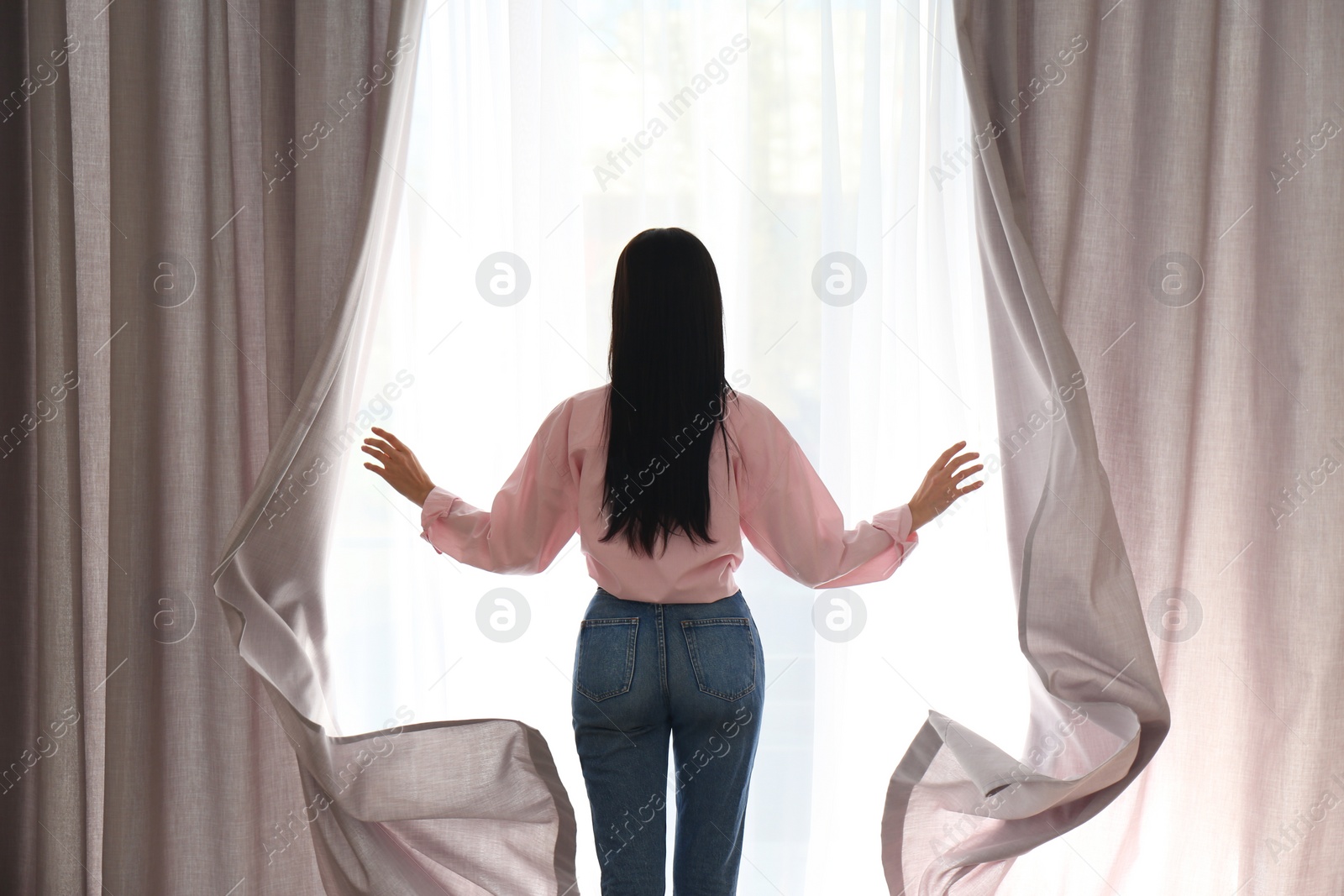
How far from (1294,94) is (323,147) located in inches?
75.9

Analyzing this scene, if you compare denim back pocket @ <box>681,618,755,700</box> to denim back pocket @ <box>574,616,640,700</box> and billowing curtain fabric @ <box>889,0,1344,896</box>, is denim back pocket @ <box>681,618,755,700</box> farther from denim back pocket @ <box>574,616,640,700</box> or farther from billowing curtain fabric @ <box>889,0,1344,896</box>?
billowing curtain fabric @ <box>889,0,1344,896</box>

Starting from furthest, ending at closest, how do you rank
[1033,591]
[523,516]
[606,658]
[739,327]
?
[739,327] < [1033,591] < [523,516] < [606,658]

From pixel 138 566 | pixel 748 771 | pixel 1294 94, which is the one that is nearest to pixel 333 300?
pixel 138 566

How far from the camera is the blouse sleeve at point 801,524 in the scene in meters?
1.52

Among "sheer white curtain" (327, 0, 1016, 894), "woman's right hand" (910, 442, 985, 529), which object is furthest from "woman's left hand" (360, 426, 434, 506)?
"woman's right hand" (910, 442, 985, 529)

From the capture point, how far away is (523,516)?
1551 millimetres

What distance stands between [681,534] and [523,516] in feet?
0.94

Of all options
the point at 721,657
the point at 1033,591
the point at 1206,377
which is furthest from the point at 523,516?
the point at 1206,377

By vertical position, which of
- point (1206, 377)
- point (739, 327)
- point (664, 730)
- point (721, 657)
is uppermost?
point (739, 327)

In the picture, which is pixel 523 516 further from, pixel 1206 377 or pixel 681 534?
pixel 1206 377

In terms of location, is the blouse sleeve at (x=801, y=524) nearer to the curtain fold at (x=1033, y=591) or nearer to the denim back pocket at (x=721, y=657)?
the denim back pocket at (x=721, y=657)

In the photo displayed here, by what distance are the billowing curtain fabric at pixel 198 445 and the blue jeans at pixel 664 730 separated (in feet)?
0.82

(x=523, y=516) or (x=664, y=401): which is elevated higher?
(x=664, y=401)

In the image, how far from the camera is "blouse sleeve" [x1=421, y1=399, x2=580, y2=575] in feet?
5.01
